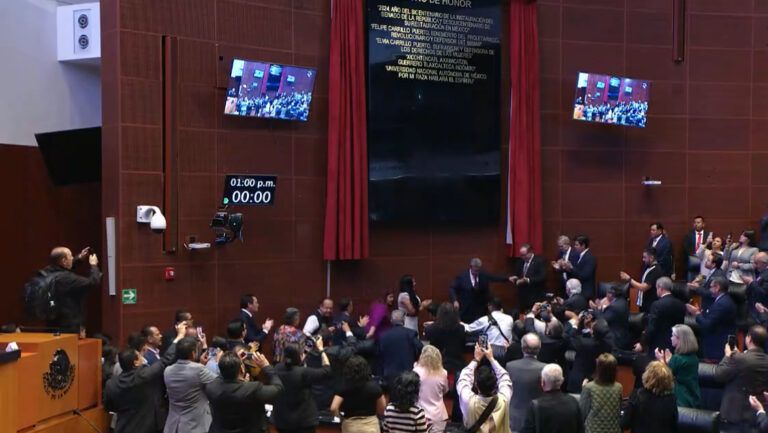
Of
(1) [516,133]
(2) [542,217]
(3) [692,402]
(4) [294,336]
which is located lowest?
(3) [692,402]

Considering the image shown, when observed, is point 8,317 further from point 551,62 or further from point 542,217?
point 551,62

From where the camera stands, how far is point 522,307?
42.4 feet

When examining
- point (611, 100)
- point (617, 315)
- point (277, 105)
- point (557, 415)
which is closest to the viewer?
point (557, 415)

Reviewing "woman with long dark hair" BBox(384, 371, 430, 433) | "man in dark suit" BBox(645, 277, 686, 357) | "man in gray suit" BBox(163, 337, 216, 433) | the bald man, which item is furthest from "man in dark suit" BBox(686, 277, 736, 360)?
the bald man

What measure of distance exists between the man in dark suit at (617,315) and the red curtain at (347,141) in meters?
3.81

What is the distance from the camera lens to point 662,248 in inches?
520

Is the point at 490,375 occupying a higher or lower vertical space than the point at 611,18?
lower

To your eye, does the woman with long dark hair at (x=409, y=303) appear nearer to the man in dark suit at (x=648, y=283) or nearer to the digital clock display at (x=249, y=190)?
the digital clock display at (x=249, y=190)

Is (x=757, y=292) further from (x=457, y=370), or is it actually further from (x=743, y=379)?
(x=457, y=370)

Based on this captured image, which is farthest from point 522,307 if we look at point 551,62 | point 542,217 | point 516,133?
point 551,62

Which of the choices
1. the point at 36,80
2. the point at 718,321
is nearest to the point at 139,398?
the point at 718,321

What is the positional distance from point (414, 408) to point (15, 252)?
25.2 feet

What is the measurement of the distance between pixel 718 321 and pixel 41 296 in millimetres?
7243

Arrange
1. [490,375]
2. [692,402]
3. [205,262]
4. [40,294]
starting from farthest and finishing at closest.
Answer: [205,262]
[40,294]
[692,402]
[490,375]
